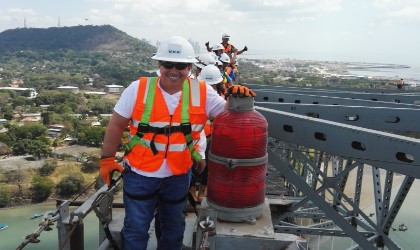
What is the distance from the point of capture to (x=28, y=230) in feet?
153

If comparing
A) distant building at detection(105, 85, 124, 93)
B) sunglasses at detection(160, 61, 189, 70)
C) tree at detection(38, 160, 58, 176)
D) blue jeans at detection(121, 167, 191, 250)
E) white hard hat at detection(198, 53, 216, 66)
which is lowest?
tree at detection(38, 160, 58, 176)

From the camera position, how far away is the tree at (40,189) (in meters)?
54.4

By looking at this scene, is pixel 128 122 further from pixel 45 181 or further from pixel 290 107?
pixel 45 181

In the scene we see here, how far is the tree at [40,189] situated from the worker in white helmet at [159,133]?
55.3 meters

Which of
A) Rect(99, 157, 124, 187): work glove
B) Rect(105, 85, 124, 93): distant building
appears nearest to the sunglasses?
Rect(99, 157, 124, 187): work glove

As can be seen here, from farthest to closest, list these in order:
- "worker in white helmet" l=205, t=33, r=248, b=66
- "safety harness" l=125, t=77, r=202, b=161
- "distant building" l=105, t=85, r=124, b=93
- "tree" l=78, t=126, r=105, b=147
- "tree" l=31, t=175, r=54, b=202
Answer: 1. "distant building" l=105, t=85, r=124, b=93
2. "tree" l=78, t=126, r=105, b=147
3. "tree" l=31, t=175, r=54, b=202
4. "worker in white helmet" l=205, t=33, r=248, b=66
5. "safety harness" l=125, t=77, r=202, b=161

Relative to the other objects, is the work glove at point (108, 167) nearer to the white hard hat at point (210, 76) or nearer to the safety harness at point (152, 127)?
the safety harness at point (152, 127)

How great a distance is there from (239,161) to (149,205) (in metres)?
1.08

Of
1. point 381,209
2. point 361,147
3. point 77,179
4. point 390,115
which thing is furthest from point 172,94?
point 77,179

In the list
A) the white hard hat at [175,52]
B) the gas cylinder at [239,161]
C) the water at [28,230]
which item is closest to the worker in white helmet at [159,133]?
the white hard hat at [175,52]

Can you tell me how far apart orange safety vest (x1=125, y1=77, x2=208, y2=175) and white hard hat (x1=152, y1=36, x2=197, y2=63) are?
24 cm

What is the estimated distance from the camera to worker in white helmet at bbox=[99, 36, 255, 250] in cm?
375

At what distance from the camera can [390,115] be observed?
577cm

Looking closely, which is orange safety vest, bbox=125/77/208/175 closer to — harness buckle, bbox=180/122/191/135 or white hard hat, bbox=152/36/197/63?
harness buckle, bbox=180/122/191/135
